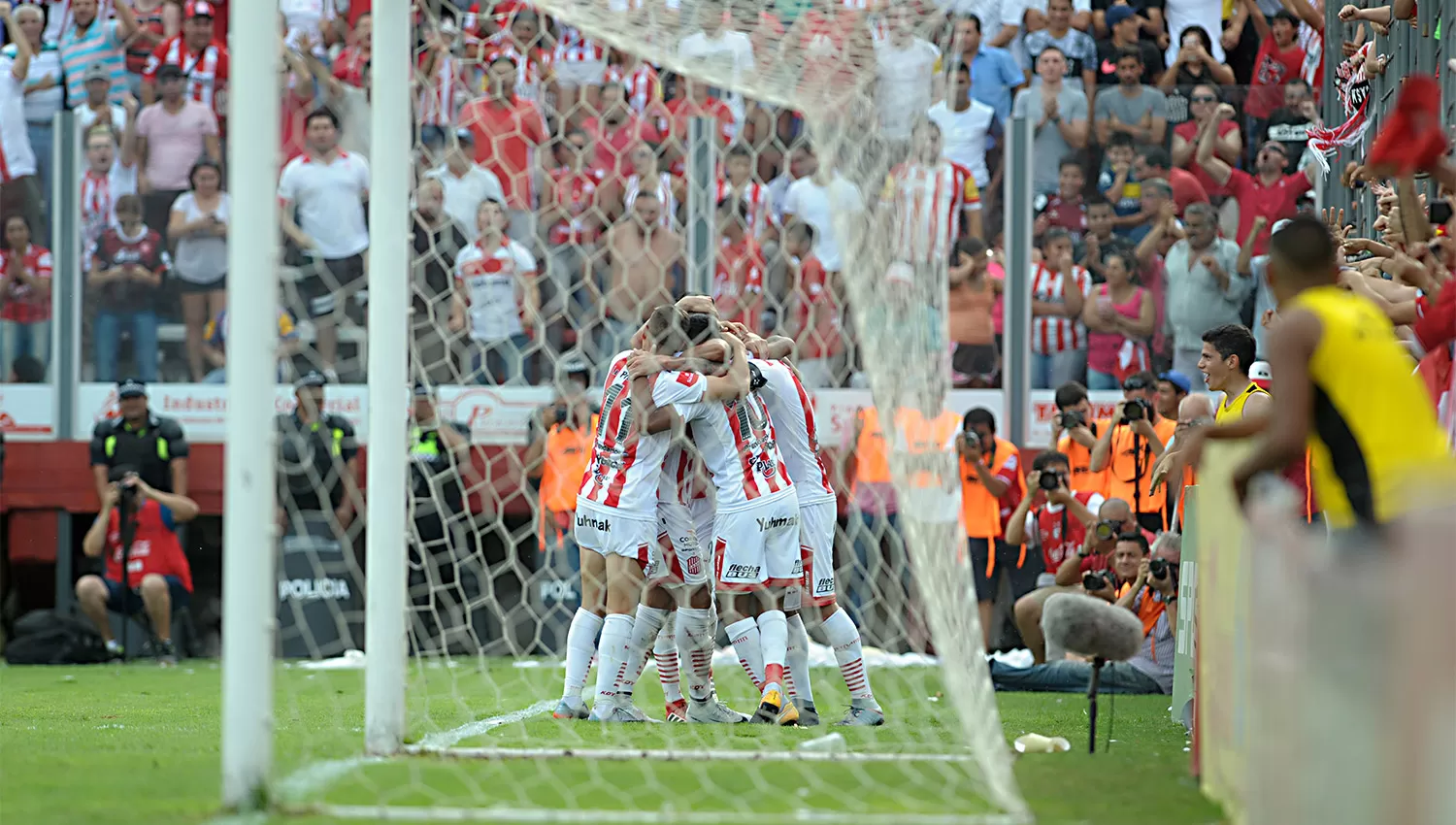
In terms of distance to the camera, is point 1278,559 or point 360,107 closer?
point 1278,559

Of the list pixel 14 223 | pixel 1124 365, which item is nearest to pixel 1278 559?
pixel 1124 365

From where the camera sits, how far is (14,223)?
1298 centimetres

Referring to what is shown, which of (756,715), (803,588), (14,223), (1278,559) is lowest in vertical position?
(756,715)

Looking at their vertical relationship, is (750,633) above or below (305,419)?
below

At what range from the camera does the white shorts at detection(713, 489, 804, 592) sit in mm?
7676

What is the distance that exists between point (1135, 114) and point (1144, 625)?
5191 millimetres

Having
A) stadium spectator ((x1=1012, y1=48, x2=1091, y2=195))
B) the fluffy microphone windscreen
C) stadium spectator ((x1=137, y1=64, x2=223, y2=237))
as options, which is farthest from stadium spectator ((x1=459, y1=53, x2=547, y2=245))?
the fluffy microphone windscreen

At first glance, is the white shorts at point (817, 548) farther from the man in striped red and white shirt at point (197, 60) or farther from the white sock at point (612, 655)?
the man in striped red and white shirt at point (197, 60)

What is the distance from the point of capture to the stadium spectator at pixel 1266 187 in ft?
39.4

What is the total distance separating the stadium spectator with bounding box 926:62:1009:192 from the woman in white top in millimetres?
5701

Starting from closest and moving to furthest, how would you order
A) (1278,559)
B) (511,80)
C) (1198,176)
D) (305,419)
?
1. (1278,559)
2. (511,80)
3. (305,419)
4. (1198,176)

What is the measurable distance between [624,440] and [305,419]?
4536mm

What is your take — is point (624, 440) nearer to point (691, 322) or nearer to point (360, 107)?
point (691, 322)

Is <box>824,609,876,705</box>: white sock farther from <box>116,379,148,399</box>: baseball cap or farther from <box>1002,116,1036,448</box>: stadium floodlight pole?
<box>116,379,148,399</box>: baseball cap
